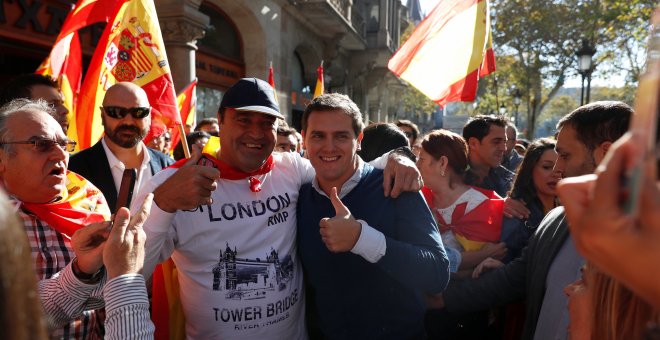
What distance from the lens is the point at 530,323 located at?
2.05 m

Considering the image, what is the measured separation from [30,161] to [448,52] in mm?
3879

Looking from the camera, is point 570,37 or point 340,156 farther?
point 570,37

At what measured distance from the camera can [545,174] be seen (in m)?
3.15

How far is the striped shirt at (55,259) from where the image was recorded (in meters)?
1.80

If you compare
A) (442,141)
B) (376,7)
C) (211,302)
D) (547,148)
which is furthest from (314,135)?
(376,7)

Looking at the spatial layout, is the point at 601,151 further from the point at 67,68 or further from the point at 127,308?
the point at 67,68

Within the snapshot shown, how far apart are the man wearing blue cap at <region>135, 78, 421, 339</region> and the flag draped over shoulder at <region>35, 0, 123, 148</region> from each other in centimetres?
207

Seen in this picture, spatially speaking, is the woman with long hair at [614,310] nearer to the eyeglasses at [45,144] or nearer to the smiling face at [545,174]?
the eyeglasses at [45,144]

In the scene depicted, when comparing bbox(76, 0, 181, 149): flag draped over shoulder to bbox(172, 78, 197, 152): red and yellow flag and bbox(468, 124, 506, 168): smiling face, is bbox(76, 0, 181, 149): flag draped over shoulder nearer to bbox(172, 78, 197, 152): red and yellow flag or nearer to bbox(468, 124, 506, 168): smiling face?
bbox(172, 78, 197, 152): red and yellow flag

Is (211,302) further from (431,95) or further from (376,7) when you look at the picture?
(376,7)

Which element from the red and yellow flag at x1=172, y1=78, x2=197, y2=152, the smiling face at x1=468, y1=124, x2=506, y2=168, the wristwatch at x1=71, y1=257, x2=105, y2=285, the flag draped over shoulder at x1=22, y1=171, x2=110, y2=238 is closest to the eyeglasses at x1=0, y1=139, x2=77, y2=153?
the flag draped over shoulder at x1=22, y1=171, x2=110, y2=238

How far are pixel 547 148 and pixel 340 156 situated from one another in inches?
75.2

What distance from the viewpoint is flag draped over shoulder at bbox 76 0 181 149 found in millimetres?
3294

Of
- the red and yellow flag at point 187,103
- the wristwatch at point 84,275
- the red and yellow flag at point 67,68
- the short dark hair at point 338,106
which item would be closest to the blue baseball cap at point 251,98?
the short dark hair at point 338,106
